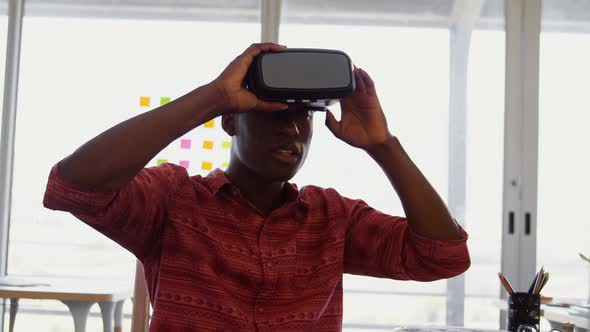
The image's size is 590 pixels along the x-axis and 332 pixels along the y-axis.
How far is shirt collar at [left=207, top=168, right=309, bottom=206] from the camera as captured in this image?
1.13 metres

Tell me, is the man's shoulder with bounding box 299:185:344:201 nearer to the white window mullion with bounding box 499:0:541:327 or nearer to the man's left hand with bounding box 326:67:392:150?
the man's left hand with bounding box 326:67:392:150

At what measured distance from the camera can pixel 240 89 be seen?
1.04 m

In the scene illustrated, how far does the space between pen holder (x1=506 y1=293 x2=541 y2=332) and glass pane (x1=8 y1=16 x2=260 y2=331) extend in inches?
110

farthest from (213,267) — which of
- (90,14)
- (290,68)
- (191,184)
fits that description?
(90,14)

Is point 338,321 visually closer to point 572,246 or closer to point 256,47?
point 256,47

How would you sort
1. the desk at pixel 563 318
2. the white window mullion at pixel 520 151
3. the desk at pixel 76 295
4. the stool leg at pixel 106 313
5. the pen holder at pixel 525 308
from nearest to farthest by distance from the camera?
the pen holder at pixel 525 308, the desk at pixel 563 318, the desk at pixel 76 295, the stool leg at pixel 106 313, the white window mullion at pixel 520 151

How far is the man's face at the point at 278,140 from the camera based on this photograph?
3.52ft

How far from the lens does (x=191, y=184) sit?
115cm

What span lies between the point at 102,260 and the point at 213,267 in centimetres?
315

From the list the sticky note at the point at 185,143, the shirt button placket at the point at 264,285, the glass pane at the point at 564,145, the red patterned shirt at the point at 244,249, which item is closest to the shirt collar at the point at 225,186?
the red patterned shirt at the point at 244,249

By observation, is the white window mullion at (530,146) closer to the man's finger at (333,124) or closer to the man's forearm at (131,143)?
the man's finger at (333,124)

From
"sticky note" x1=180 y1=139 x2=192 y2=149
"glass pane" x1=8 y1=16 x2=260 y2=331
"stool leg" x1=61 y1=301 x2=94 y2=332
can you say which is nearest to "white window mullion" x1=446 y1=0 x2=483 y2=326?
"glass pane" x1=8 y1=16 x2=260 y2=331

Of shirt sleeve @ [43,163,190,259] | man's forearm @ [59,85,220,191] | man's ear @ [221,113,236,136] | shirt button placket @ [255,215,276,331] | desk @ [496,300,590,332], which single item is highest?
man's ear @ [221,113,236,136]

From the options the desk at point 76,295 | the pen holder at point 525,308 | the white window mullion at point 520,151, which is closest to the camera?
the pen holder at point 525,308
